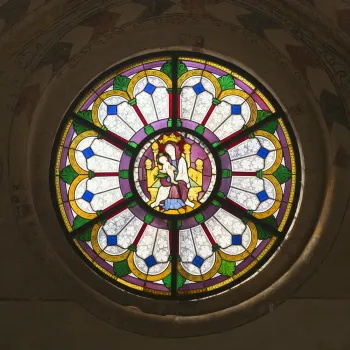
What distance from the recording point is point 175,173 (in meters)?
8.99

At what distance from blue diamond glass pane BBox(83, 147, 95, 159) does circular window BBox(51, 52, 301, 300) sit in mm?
11

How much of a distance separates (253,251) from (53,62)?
2.95 meters

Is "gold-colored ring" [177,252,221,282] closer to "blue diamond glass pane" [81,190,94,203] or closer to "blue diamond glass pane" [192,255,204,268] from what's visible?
"blue diamond glass pane" [192,255,204,268]

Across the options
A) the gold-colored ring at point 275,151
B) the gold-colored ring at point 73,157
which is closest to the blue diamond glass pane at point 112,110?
the gold-colored ring at point 73,157

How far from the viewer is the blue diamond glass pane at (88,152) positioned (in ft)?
29.2

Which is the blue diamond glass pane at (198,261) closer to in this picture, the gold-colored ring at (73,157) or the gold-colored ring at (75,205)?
the gold-colored ring at (75,205)

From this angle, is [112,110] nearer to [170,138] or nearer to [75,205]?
[170,138]

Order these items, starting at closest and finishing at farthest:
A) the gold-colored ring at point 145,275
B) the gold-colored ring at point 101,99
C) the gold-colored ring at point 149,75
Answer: the gold-colored ring at point 145,275 < the gold-colored ring at point 101,99 < the gold-colored ring at point 149,75

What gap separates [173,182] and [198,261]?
91 centimetres

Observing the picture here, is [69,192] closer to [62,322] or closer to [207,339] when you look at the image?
[62,322]

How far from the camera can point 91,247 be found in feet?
28.8

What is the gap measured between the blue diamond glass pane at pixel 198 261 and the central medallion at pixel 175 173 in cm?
52

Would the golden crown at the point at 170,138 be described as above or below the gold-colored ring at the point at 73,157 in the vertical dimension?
above

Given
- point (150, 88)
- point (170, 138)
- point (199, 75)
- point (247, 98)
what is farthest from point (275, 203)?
point (150, 88)
